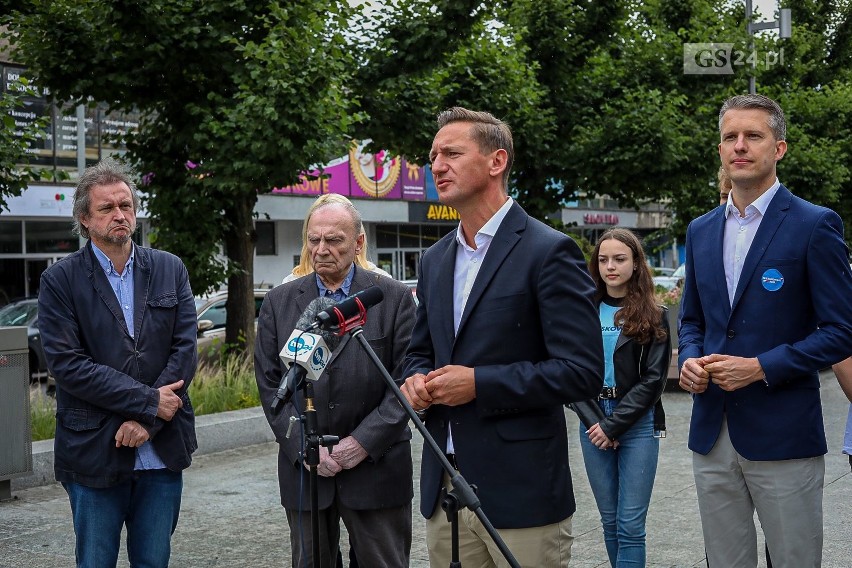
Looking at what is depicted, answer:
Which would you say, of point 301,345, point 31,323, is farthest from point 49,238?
point 301,345

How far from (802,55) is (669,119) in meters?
12.2

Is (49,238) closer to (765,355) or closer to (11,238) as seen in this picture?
(11,238)

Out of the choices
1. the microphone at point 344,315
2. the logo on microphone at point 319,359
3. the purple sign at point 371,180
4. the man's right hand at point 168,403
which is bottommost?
the man's right hand at point 168,403

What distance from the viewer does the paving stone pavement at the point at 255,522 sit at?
6.44 m

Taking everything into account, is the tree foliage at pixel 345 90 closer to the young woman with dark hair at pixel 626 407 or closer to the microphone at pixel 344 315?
the young woman with dark hair at pixel 626 407

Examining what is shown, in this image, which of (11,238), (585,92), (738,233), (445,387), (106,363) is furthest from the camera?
(11,238)

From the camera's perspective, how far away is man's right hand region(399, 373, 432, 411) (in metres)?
3.30

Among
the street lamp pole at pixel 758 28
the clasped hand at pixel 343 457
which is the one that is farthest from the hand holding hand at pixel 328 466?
the street lamp pole at pixel 758 28

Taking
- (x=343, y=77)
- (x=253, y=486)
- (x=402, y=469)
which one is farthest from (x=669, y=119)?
(x=402, y=469)

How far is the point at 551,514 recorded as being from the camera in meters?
3.38

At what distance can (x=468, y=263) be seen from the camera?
11.8ft

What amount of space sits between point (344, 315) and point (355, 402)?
124 centimetres

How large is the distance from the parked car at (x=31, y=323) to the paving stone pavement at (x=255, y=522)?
9.14 meters

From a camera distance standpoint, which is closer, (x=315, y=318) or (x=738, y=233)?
(x=315, y=318)
